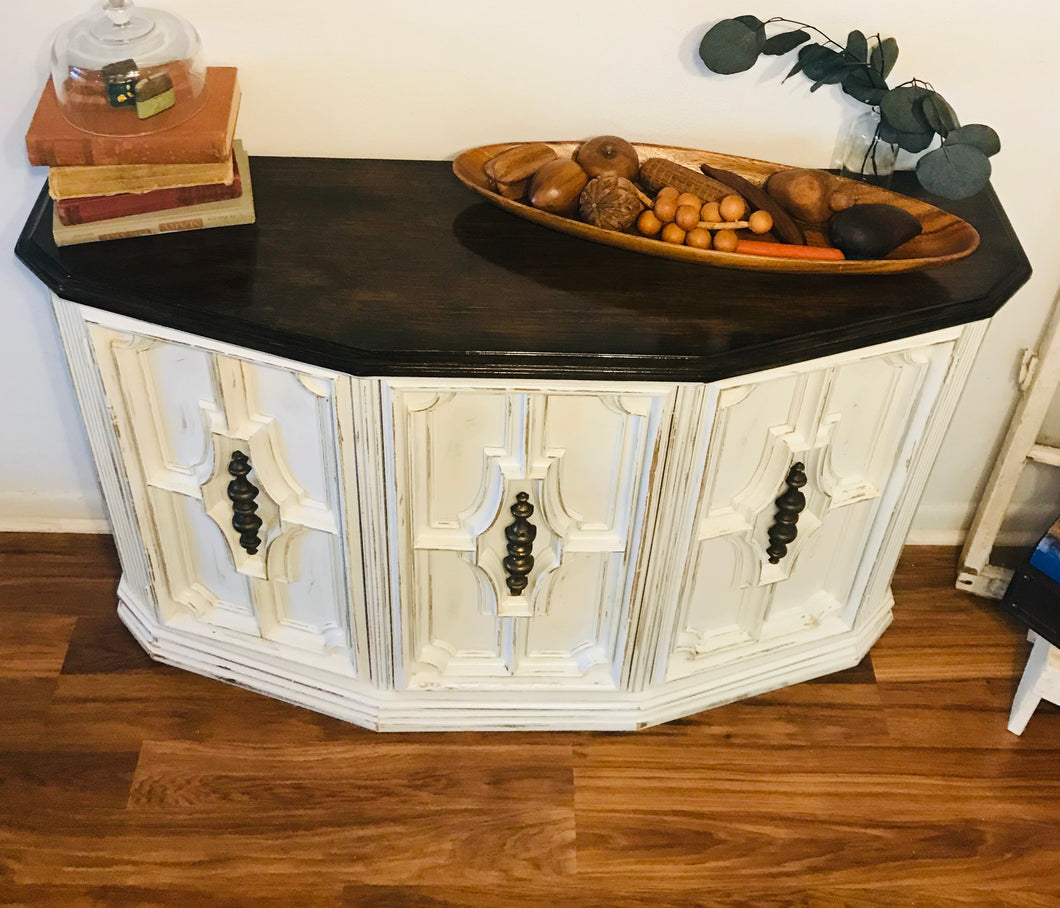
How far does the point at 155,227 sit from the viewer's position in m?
1.35

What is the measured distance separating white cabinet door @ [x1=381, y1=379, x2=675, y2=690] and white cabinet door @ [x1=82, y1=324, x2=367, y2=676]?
89 mm

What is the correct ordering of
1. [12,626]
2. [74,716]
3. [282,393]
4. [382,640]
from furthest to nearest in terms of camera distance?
[12,626]
[74,716]
[382,640]
[282,393]

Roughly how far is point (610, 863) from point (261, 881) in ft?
1.60

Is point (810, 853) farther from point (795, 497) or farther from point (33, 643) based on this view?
point (33, 643)

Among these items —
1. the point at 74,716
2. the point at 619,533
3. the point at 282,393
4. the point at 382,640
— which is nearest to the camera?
the point at 282,393

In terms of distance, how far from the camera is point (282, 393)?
4.39 feet

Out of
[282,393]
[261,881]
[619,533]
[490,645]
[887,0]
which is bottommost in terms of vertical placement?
[261,881]

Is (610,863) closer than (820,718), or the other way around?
(610,863)

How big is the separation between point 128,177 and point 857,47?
93cm

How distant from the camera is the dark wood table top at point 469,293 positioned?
122 cm

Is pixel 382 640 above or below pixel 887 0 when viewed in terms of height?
below

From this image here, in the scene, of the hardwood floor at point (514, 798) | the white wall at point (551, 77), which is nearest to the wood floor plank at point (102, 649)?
the hardwood floor at point (514, 798)

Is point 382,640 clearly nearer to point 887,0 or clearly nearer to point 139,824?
point 139,824

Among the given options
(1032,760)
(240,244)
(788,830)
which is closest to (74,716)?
(240,244)
